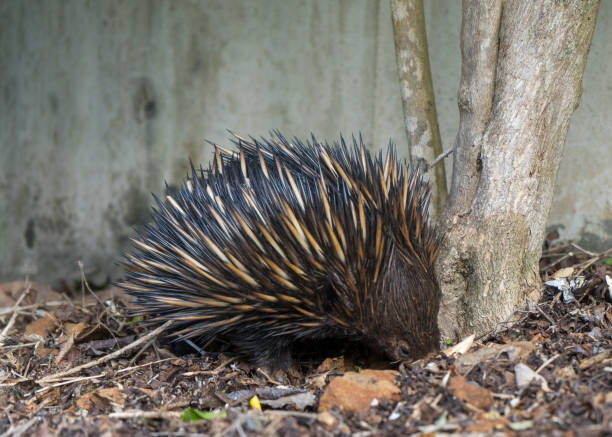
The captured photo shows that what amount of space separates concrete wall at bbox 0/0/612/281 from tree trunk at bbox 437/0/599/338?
128 cm

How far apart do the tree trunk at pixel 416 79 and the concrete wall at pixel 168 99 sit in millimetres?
A: 876

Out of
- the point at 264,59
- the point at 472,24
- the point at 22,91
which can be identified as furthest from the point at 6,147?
the point at 472,24

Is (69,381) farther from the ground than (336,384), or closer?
closer

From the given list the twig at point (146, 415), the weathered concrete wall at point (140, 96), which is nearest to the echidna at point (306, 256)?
the twig at point (146, 415)

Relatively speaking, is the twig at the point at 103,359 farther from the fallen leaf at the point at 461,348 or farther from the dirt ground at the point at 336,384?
the fallen leaf at the point at 461,348

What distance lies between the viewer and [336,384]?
2684 mm

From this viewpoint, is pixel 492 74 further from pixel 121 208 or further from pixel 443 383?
pixel 121 208

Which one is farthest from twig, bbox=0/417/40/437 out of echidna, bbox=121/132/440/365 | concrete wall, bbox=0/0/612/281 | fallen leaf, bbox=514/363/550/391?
concrete wall, bbox=0/0/612/281

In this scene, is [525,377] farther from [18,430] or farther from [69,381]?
[69,381]

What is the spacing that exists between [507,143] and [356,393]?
148 centimetres

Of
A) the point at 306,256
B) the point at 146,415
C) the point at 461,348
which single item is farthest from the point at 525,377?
the point at 146,415

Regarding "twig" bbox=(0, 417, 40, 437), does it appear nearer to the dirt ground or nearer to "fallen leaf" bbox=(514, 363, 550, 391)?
the dirt ground

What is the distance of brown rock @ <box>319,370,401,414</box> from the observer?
2611mm

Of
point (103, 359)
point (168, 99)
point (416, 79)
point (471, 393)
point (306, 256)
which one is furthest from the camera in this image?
point (168, 99)
